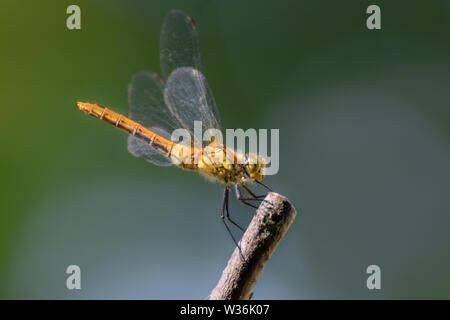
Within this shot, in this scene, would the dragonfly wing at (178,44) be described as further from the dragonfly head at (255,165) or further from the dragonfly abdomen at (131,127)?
the dragonfly head at (255,165)

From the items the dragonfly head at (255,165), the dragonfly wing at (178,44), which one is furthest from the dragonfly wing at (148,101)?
the dragonfly head at (255,165)

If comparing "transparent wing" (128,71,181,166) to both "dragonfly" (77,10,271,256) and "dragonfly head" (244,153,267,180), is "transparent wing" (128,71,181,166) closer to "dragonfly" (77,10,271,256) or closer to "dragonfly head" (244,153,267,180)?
"dragonfly" (77,10,271,256)

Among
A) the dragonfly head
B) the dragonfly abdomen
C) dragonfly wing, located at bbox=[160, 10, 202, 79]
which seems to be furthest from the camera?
dragonfly wing, located at bbox=[160, 10, 202, 79]

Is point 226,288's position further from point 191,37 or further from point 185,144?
point 191,37

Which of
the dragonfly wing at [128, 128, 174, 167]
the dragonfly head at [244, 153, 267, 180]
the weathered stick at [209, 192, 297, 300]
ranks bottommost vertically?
the weathered stick at [209, 192, 297, 300]

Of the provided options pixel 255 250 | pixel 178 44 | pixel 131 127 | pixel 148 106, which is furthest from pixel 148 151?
pixel 255 250

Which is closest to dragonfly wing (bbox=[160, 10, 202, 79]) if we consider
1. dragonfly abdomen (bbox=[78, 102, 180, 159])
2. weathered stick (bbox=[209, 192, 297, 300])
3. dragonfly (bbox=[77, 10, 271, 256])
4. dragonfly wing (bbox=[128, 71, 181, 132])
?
dragonfly (bbox=[77, 10, 271, 256])
